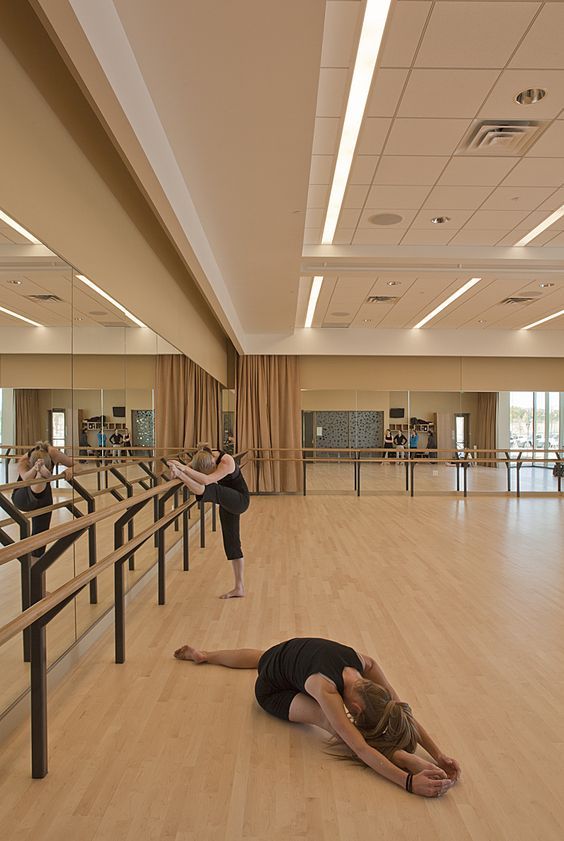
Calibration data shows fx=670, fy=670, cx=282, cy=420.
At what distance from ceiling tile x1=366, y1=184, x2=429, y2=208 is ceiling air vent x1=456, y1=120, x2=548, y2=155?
0.84 meters

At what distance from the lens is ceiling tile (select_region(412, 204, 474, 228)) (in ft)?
21.5

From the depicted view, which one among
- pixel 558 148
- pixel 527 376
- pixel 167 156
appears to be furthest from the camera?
pixel 527 376

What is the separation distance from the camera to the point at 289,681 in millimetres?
2984

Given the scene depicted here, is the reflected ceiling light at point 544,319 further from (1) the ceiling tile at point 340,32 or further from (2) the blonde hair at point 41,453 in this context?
(2) the blonde hair at point 41,453

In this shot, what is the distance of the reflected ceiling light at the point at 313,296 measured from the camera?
9648 millimetres

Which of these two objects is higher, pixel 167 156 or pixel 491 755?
pixel 167 156

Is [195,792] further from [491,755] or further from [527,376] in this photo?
[527,376]

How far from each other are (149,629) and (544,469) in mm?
12638

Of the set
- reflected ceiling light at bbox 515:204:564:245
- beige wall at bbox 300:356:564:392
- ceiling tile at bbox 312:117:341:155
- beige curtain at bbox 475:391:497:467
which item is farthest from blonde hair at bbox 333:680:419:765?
beige curtain at bbox 475:391:497:467

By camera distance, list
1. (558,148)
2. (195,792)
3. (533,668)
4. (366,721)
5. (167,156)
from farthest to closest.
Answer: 1. (558,148)
2. (167,156)
3. (533,668)
4. (366,721)
5. (195,792)

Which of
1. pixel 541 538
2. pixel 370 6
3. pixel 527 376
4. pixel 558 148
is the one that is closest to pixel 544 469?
pixel 527 376

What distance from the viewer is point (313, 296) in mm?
10688

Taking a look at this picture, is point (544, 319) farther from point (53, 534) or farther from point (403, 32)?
point (53, 534)

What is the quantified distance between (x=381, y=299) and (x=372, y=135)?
592cm
